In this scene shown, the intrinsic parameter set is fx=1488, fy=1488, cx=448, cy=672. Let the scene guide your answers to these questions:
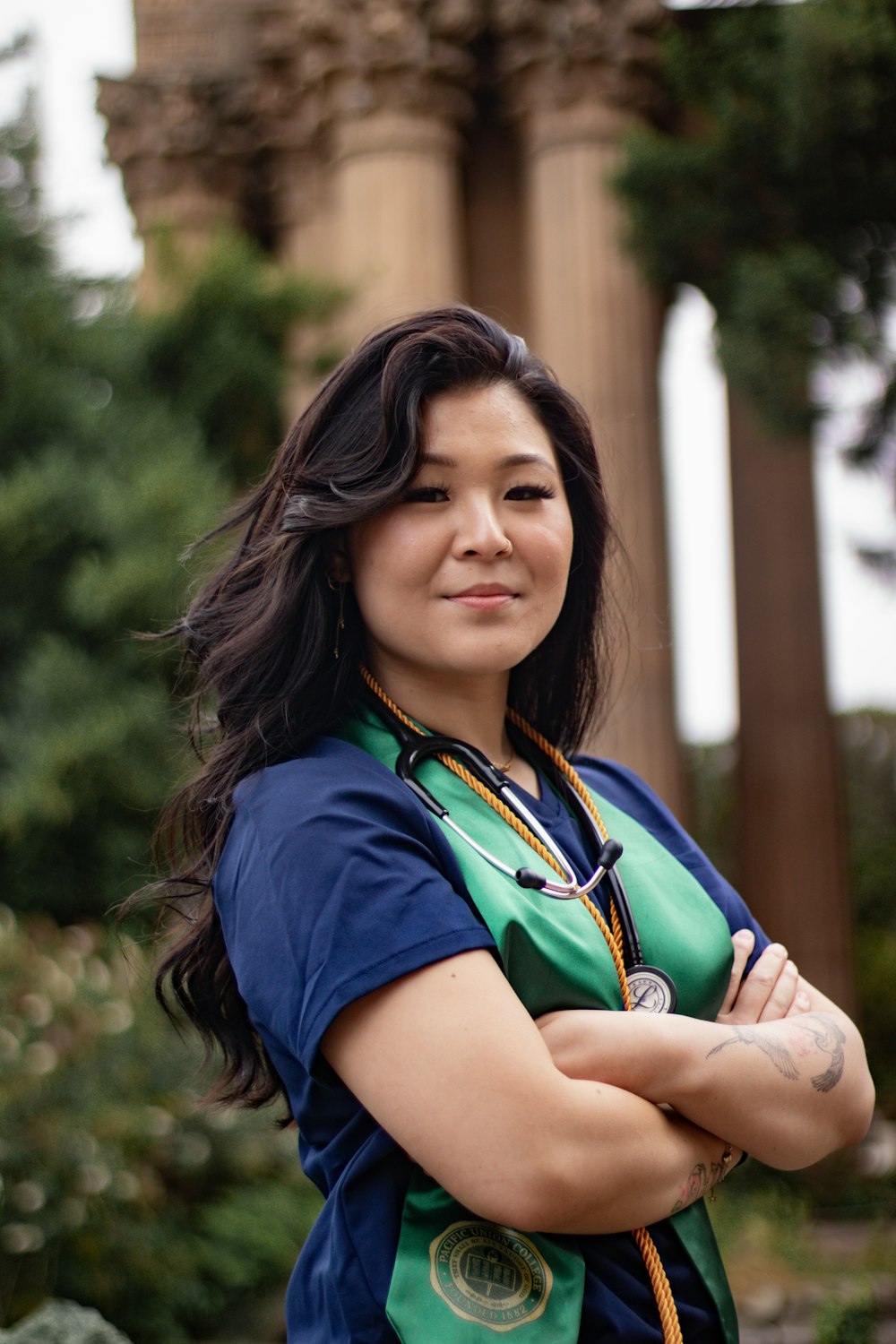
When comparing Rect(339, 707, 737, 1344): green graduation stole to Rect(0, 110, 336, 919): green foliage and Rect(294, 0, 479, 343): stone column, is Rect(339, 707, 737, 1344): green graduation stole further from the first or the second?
Rect(294, 0, 479, 343): stone column

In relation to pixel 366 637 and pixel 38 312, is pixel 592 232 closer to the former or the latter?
pixel 38 312

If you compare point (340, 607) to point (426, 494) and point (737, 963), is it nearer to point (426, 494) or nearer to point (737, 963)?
point (426, 494)

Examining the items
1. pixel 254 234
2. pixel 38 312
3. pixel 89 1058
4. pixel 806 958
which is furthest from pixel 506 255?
pixel 89 1058

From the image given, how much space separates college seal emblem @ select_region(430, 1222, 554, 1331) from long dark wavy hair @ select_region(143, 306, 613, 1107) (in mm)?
487

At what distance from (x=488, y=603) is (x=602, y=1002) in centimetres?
51

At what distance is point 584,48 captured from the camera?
829 centimetres

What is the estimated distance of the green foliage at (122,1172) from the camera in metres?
5.17

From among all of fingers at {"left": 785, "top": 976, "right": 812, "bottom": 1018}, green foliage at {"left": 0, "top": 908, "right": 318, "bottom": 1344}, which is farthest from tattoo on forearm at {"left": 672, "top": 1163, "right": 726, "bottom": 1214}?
green foliage at {"left": 0, "top": 908, "right": 318, "bottom": 1344}

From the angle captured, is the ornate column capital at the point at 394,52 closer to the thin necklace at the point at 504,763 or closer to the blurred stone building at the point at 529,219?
the blurred stone building at the point at 529,219

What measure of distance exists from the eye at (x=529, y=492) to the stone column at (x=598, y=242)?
6.10 metres

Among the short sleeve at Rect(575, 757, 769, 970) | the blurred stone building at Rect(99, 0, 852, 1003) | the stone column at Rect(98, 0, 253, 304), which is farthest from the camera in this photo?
the stone column at Rect(98, 0, 253, 304)

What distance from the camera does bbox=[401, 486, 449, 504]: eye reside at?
186cm

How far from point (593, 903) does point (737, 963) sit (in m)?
0.31

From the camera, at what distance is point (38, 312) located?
8734 mm
